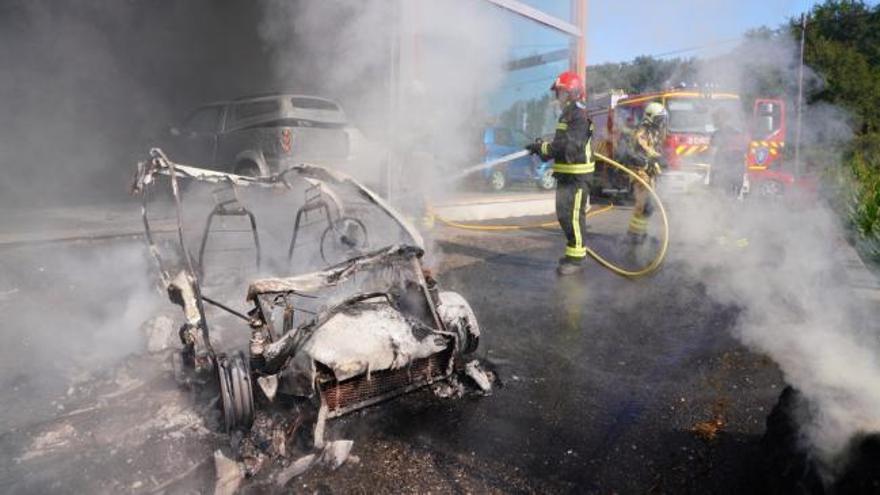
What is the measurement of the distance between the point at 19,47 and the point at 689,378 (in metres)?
9.88

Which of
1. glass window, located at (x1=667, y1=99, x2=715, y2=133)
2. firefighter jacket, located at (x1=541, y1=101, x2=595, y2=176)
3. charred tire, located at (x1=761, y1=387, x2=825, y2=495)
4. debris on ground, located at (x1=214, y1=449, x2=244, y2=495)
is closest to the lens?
charred tire, located at (x1=761, y1=387, x2=825, y2=495)

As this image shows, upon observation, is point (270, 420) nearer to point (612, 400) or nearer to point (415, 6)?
point (612, 400)

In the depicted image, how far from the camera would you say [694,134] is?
11.3 m

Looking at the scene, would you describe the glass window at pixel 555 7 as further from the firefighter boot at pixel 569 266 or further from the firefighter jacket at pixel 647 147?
the firefighter boot at pixel 569 266

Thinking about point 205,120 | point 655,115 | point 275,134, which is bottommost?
point 275,134

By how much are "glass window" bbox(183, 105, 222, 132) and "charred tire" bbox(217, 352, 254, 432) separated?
6497 mm

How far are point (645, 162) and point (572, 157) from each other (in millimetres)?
1221

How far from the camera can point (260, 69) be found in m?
13.6

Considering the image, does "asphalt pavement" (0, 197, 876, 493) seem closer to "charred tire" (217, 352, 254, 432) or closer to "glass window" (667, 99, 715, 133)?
"charred tire" (217, 352, 254, 432)

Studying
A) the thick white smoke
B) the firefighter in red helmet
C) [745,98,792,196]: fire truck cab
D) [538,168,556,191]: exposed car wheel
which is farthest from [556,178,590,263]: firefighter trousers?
[538,168,556,191]: exposed car wheel

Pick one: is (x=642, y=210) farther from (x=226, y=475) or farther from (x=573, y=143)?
(x=226, y=475)

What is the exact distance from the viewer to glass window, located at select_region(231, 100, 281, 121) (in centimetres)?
770

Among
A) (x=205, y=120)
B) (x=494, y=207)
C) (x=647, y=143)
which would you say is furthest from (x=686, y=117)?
(x=205, y=120)

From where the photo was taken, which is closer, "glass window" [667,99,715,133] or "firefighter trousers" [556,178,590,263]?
"firefighter trousers" [556,178,590,263]
